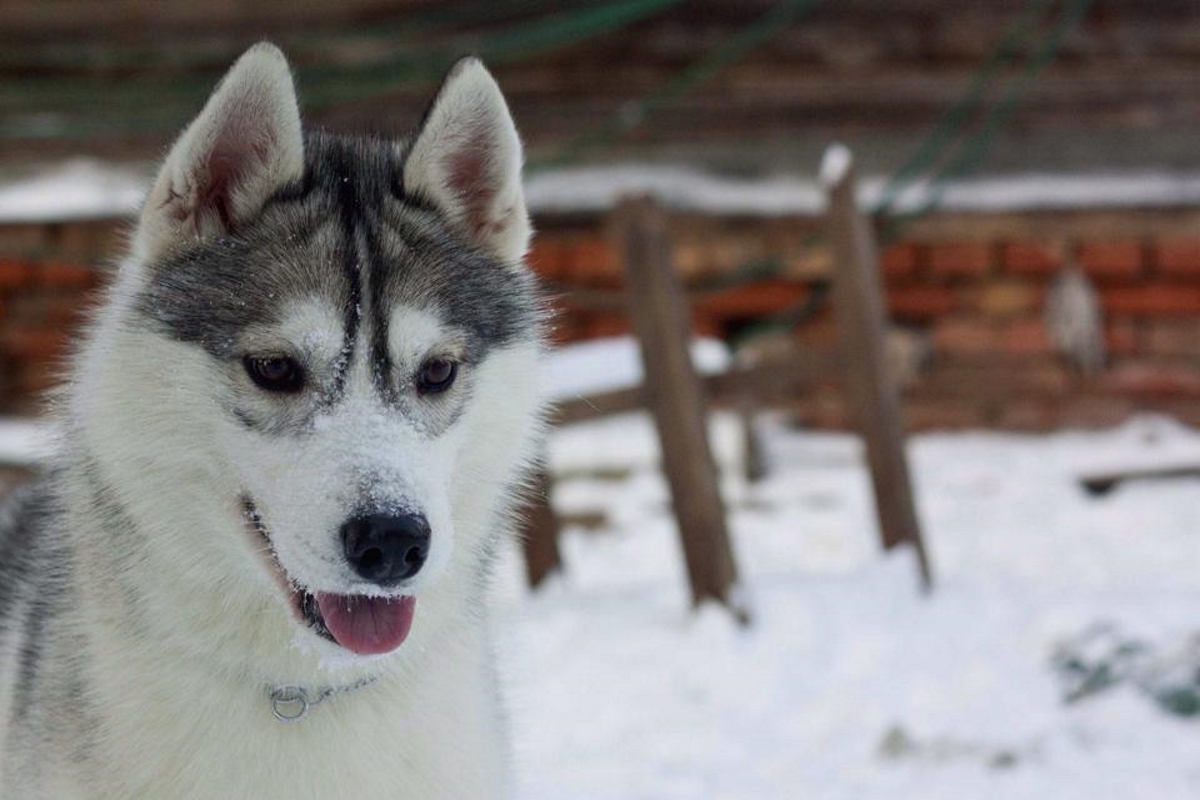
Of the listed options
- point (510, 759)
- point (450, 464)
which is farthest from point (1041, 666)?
point (450, 464)

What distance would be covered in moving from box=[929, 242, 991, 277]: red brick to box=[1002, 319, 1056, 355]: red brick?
40 centimetres

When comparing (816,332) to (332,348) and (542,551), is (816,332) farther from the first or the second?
(332,348)

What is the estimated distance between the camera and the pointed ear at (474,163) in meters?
3.00

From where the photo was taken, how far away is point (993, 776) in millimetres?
4473

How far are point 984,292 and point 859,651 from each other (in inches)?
187

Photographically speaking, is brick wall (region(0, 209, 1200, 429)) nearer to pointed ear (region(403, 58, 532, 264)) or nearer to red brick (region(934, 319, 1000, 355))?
red brick (region(934, 319, 1000, 355))

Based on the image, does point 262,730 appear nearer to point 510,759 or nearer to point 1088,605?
point 510,759

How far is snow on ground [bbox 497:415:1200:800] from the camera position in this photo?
4535mm

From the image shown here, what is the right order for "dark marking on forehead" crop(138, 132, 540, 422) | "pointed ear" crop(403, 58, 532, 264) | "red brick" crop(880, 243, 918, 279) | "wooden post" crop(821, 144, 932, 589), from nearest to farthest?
"dark marking on forehead" crop(138, 132, 540, 422) → "pointed ear" crop(403, 58, 532, 264) → "wooden post" crop(821, 144, 932, 589) → "red brick" crop(880, 243, 918, 279)

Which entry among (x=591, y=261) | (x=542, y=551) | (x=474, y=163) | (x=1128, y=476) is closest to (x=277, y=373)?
(x=474, y=163)

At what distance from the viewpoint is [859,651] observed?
5707mm

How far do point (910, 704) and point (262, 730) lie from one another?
2938mm

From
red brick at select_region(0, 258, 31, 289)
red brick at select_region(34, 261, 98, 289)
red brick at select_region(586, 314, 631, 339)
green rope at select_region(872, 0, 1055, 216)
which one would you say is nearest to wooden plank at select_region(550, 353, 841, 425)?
green rope at select_region(872, 0, 1055, 216)

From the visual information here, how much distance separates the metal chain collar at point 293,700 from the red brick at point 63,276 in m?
7.99
